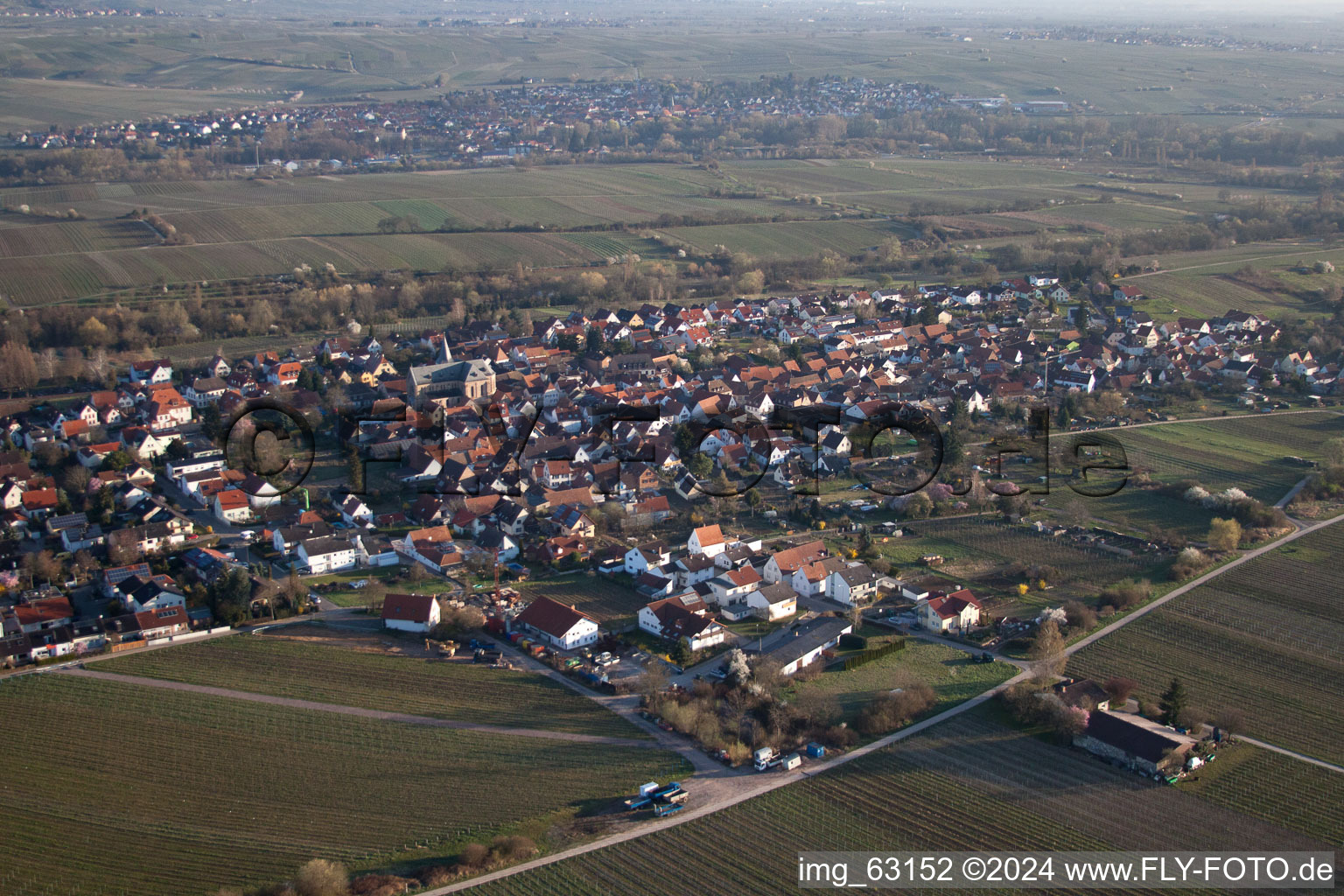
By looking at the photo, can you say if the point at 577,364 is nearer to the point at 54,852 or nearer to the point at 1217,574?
the point at 1217,574

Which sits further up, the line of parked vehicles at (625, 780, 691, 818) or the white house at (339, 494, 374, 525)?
the white house at (339, 494, 374, 525)

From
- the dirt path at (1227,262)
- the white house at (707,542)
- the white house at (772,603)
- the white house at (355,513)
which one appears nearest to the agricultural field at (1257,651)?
the white house at (772,603)

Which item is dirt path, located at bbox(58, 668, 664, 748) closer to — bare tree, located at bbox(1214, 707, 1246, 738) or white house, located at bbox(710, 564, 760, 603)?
white house, located at bbox(710, 564, 760, 603)

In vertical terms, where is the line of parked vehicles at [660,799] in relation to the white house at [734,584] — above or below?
below

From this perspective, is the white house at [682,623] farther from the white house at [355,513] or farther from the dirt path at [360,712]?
the white house at [355,513]

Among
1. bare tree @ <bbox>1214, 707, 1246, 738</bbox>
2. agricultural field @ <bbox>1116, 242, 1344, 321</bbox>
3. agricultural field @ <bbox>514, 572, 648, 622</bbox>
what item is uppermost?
agricultural field @ <bbox>1116, 242, 1344, 321</bbox>

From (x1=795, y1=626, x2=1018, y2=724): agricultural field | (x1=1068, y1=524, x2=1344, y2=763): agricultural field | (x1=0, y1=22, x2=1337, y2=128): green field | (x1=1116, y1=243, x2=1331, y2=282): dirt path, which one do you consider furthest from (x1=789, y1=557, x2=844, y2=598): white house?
(x1=0, y1=22, x2=1337, y2=128): green field

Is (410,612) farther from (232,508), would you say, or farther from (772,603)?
(232,508)
